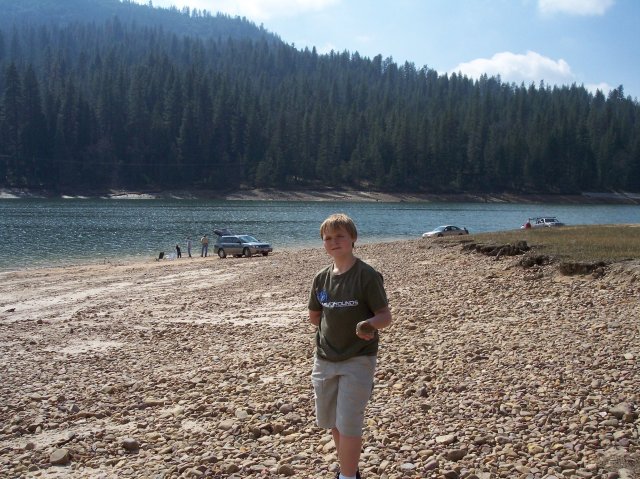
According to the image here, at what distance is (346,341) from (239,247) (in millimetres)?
33859

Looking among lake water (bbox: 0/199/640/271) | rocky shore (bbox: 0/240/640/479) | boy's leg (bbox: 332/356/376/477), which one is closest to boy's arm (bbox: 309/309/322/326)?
boy's leg (bbox: 332/356/376/477)

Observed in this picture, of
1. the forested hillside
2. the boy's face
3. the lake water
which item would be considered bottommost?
the lake water

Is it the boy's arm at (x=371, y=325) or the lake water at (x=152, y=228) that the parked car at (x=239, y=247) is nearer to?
the lake water at (x=152, y=228)

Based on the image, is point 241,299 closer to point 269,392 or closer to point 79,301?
point 79,301

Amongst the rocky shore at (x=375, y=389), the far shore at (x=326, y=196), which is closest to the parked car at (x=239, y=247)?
the rocky shore at (x=375, y=389)

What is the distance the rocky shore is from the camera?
596cm

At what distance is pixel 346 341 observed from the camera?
4.90 m

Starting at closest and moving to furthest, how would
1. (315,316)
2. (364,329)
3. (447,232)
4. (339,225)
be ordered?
1. (364,329)
2. (339,225)
3. (315,316)
4. (447,232)

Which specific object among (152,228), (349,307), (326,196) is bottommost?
(152,228)

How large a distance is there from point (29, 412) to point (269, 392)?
323 cm

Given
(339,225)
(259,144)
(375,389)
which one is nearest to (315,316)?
(339,225)

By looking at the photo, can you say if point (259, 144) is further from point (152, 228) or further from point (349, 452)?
point (349, 452)

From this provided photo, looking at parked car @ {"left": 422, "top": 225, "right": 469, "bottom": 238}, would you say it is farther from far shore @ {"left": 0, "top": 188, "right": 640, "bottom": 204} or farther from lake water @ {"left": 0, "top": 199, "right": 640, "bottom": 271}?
far shore @ {"left": 0, "top": 188, "right": 640, "bottom": 204}

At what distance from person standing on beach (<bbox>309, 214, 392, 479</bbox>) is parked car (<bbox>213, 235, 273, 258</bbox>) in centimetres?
3343
